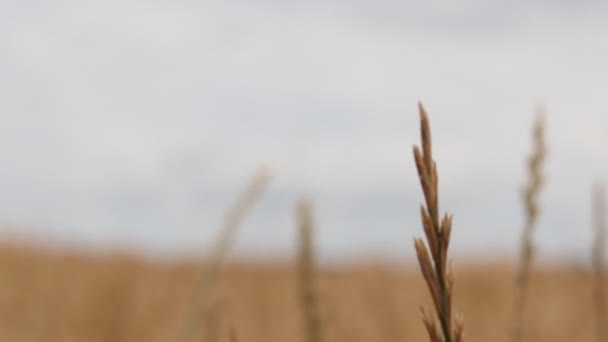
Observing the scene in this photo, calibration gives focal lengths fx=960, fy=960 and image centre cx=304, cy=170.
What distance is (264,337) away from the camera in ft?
18.1

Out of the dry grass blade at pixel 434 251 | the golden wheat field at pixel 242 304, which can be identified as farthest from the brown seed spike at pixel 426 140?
the golden wheat field at pixel 242 304

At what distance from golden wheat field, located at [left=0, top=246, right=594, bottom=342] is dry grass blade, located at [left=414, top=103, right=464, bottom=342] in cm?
262

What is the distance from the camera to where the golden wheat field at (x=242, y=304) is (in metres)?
4.03

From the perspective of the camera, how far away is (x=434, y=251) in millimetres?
457

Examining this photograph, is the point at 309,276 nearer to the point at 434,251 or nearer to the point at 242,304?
the point at 434,251

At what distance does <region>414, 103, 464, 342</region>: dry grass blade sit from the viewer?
1.44ft

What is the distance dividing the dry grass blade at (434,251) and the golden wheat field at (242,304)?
8.59 ft

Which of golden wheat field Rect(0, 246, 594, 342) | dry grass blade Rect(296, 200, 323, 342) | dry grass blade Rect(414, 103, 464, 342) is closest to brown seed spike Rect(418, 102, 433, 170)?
dry grass blade Rect(414, 103, 464, 342)

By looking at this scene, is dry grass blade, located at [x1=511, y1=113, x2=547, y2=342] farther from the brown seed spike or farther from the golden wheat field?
the golden wheat field

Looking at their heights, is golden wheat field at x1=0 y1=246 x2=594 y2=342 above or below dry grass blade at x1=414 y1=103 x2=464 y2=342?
below

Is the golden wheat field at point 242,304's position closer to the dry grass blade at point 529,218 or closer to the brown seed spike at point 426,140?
the dry grass blade at point 529,218

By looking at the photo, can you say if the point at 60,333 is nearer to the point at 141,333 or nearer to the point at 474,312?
the point at 141,333

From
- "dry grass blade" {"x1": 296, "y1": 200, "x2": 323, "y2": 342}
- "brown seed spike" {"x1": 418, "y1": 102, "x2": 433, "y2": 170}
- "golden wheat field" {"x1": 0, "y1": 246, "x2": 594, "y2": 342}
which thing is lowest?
"golden wheat field" {"x1": 0, "y1": 246, "x2": 594, "y2": 342}

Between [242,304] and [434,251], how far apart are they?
6.97 metres
